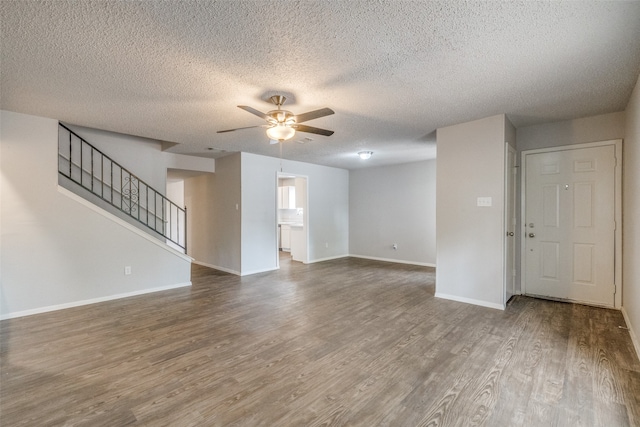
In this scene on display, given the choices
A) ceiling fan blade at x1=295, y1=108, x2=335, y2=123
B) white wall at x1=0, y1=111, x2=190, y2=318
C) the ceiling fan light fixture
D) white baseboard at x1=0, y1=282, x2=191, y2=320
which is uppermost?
ceiling fan blade at x1=295, y1=108, x2=335, y2=123

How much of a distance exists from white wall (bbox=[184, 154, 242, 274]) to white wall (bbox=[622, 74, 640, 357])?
547cm

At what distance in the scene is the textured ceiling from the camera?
1.78 meters

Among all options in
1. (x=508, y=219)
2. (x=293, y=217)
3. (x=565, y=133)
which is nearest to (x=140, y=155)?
(x=293, y=217)

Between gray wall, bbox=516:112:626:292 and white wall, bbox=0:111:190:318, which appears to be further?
gray wall, bbox=516:112:626:292

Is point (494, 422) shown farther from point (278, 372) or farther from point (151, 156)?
point (151, 156)

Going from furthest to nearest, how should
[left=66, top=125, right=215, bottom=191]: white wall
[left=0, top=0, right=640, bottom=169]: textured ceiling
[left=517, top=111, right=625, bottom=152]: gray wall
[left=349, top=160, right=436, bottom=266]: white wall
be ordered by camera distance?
[left=349, top=160, right=436, bottom=266]: white wall
[left=66, top=125, right=215, bottom=191]: white wall
[left=517, top=111, right=625, bottom=152]: gray wall
[left=0, top=0, right=640, bottom=169]: textured ceiling

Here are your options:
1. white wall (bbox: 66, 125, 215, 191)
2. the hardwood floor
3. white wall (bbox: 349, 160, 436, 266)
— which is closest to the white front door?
the hardwood floor

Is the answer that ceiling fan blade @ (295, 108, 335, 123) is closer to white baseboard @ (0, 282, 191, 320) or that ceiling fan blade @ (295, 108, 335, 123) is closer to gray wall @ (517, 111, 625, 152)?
gray wall @ (517, 111, 625, 152)

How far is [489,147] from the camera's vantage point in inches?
147

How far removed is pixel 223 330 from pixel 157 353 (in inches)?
25.9

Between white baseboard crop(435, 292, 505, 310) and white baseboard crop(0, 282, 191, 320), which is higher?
white baseboard crop(435, 292, 505, 310)

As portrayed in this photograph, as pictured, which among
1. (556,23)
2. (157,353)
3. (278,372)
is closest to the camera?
(556,23)

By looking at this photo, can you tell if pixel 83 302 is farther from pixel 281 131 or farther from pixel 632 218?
pixel 632 218

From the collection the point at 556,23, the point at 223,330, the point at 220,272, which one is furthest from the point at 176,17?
the point at 220,272
